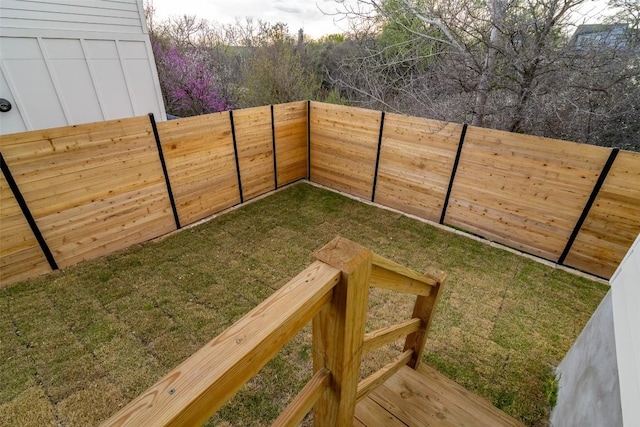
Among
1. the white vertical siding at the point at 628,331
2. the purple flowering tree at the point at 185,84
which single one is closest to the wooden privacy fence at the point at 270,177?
the white vertical siding at the point at 628,331

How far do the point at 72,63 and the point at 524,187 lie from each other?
6.84 meters

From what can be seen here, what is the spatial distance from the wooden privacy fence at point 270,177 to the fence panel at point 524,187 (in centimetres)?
1

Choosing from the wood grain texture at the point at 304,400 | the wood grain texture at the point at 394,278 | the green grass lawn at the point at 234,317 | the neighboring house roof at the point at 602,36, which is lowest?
the green grass lawn at the point at 234,317

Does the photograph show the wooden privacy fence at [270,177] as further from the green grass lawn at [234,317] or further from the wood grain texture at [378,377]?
the wood grain texture at [378,377]

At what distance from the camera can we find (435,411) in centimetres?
196

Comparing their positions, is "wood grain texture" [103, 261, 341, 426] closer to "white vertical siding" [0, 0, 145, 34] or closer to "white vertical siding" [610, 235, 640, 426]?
"white vertical siding" [610, 235, 640, 426]

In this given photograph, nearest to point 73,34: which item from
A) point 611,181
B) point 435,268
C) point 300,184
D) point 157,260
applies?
point 157,260

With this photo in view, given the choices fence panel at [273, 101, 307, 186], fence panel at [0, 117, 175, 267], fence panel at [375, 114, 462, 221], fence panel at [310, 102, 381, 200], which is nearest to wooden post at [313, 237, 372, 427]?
fence panel at [0, 117, 175, 267]

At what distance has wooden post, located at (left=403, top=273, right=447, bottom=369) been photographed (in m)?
1.99

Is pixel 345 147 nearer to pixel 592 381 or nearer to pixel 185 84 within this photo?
pixel 592 381

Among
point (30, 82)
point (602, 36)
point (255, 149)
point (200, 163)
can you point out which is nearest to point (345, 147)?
point (255, 149)

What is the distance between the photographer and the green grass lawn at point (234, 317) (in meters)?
2.48

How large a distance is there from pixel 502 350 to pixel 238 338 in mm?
3169

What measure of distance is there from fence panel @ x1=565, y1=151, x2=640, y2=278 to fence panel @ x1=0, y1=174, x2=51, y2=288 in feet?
22.0
